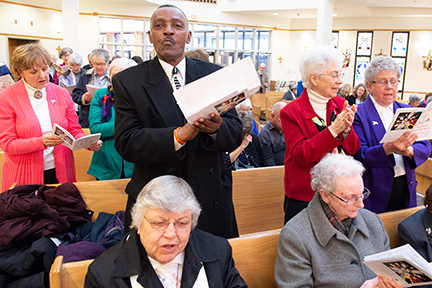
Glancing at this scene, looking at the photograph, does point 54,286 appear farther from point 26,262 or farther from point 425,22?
point 425,22

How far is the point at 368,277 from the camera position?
1.91 meters

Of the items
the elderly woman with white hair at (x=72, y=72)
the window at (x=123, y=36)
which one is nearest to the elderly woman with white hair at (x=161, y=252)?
the elderly woman with white hair at (x=72, y=72)

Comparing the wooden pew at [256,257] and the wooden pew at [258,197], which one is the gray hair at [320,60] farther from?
the wooden pew at [258,197]

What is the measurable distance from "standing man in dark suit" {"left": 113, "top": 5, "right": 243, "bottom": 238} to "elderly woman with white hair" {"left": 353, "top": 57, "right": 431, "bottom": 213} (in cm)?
114

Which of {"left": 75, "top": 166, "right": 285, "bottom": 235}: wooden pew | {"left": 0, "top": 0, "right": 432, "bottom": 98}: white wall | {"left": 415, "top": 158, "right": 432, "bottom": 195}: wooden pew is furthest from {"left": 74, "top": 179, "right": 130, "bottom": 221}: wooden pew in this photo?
{"left": 0, "top": 0, "right": 432, "bottom": 98}: white wall

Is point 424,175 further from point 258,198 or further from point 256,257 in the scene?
point 256,257

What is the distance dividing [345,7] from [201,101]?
1524cm

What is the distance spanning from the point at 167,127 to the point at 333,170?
0.88 metres

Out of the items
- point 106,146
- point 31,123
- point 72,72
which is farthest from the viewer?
point 72,72

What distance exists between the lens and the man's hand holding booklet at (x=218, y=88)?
1301mm

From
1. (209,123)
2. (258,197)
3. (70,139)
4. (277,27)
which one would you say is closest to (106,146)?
(70,139)

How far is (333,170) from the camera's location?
1899mm

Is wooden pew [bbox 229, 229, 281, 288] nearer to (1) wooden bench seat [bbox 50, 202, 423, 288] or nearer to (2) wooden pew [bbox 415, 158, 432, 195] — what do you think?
(1) wooden bench seat [bbox 50, 202, 423, 288]

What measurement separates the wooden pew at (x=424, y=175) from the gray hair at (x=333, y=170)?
3.50 metres
